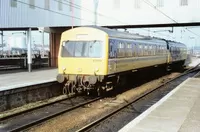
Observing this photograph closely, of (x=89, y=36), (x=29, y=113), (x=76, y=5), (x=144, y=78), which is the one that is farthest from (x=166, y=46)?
(x=29, y=113)

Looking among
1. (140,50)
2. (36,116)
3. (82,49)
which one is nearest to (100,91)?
(82,49)

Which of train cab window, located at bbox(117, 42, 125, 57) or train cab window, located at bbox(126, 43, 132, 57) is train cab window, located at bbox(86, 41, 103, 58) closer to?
train cab window, located at bbox(117, 42, 125, 57)

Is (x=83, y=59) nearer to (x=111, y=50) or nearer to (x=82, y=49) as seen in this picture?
(x=82, y=49)

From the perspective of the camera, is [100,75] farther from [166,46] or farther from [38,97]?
[166,46]

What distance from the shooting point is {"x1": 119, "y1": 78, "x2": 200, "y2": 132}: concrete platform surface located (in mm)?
7734

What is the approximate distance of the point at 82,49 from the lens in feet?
48.3

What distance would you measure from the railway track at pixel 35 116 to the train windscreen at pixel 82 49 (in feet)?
6.40

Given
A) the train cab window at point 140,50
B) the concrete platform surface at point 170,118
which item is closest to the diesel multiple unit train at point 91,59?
the train cab window at point 140,50

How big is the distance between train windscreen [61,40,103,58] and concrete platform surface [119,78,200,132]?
12.6 feet

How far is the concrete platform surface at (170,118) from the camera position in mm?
7734

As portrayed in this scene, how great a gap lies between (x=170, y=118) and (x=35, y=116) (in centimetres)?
467

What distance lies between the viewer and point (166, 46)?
28688mm

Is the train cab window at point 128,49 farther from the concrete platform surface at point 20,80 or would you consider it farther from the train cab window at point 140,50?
the concrete platform surface at point 20,80

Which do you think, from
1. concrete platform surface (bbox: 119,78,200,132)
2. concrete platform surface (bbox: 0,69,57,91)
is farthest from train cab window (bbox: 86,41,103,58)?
concrete platform surface (bbox: 119,78,200,132)
